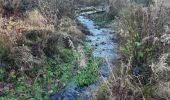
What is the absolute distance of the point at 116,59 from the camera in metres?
8.79

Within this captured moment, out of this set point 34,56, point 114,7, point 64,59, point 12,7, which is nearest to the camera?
point 34,56

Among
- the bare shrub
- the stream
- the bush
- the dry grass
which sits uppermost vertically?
the bush

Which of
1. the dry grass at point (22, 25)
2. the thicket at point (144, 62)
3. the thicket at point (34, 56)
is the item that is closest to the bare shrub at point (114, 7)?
the thicket at point (144, 62)

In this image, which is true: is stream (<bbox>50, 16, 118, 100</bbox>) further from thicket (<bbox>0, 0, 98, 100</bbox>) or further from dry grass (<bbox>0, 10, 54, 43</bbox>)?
dry grass (<bbox>0, 10, 54, 43</bbox>)

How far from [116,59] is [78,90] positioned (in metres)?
1.82

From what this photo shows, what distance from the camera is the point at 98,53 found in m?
10.2

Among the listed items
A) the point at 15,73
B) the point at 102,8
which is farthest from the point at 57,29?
the point at 102,8

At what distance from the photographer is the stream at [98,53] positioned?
695cm

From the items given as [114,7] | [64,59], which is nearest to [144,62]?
[64,59]

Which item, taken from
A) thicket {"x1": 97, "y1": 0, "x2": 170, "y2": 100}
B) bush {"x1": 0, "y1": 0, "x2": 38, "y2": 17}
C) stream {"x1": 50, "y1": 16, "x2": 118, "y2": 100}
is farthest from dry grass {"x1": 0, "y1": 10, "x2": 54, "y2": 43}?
thicket {"x1": 97, "y1": 0, "x2": 170, "y2": 100}

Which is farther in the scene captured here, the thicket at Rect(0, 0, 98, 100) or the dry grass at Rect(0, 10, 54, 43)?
the dry grass at Rect(0, 10, 54, 43)

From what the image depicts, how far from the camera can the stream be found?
6.95 m

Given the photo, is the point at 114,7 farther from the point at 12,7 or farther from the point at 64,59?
the point at 64,59

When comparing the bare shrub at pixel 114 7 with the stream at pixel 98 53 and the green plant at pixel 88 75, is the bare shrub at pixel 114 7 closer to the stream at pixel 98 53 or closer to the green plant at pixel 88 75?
the stream at pixel 98 53
